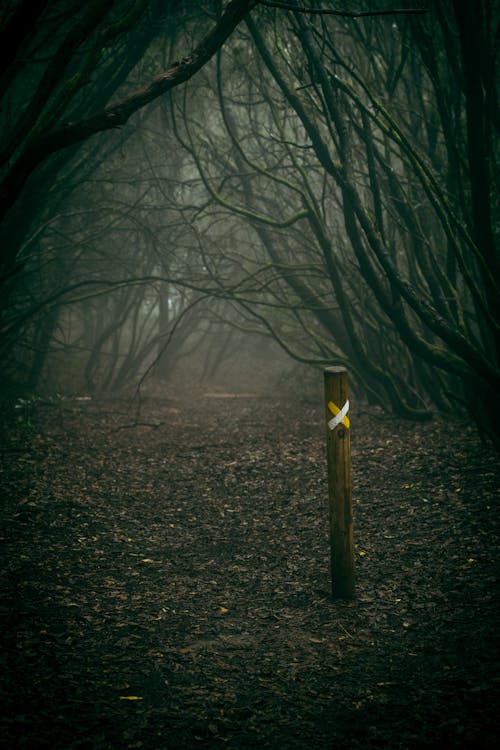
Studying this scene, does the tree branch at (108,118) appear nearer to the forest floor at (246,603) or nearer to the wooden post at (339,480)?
the wooden post at (339,480)

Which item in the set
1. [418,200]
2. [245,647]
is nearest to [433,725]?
[245,647]

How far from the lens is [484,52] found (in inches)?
204

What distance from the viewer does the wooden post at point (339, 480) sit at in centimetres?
354

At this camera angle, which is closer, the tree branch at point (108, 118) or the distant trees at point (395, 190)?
the tree branch at point (108, 118)

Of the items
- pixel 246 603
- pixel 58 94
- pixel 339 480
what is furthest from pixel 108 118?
pixel 246 603

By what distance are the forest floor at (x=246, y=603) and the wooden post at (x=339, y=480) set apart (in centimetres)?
19

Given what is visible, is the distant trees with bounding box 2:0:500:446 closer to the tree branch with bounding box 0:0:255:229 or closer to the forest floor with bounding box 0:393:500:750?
the tree branch with bounding box 0:0:255:229

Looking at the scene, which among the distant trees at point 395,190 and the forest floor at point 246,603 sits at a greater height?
the distant trees at point 395,190

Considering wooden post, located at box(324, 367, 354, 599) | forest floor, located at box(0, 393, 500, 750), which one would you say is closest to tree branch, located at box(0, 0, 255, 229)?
wooden post, located at box(324, 367, 354, 599)

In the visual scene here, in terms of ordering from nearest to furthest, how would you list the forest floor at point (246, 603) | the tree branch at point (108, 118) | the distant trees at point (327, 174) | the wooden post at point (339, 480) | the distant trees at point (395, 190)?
the forest floor at point (246, 603) < the wooden post at point (339, 480) < the tree branch at point (108, 118) < the distant trees at point (327, 174) < the distant trees at point (395, 190)

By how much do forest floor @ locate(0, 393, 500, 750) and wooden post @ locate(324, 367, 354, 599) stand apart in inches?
7.7

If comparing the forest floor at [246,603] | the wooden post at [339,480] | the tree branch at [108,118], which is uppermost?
the tree branch at [108,118]

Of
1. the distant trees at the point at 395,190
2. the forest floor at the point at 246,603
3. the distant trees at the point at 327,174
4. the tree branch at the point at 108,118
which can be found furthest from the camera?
the distant trees at the point at 395,190

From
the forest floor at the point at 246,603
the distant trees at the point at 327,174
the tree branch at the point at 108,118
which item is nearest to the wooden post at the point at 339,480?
the forest floor at the point at 246,603
